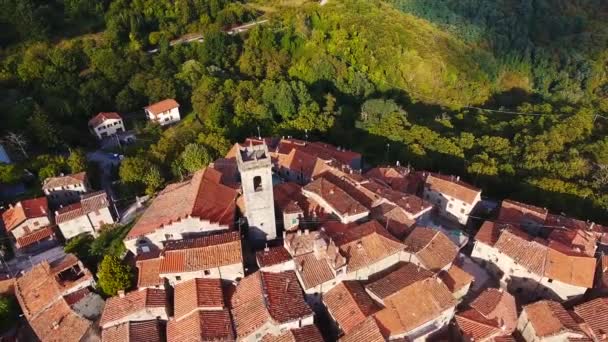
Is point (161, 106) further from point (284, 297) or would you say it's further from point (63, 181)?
point (284, 297)

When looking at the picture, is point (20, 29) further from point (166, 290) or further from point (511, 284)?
point (511, 284)

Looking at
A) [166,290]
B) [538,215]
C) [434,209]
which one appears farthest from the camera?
[434,209]

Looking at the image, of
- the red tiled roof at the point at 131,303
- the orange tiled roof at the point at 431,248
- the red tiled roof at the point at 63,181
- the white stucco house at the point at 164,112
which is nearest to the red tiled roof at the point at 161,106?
the white stucco house at the point at 164,112

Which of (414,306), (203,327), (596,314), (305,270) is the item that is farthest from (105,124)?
(596,314)

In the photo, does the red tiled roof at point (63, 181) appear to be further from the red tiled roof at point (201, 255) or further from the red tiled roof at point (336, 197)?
the red tiled roof at point (336, 197)

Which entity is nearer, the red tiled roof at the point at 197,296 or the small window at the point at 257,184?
the red tiled roof at the point at 197,296

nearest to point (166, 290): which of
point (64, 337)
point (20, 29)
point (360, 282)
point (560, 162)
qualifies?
point (64, 337)
